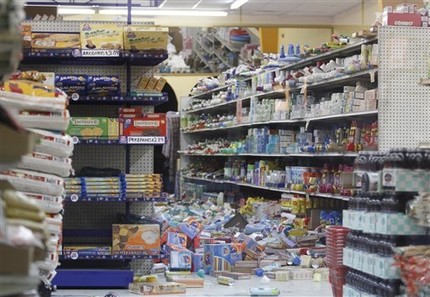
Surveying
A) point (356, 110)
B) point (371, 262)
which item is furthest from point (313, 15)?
point (371, 262)

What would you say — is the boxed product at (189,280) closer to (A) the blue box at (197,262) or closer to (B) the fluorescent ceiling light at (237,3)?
(A) the blue box at (197,262)

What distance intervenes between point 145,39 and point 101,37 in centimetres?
40

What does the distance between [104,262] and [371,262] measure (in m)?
3.91

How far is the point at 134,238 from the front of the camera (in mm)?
7891

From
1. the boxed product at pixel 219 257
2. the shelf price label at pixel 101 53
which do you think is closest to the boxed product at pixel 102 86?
the shelf price label at pixel 101 53

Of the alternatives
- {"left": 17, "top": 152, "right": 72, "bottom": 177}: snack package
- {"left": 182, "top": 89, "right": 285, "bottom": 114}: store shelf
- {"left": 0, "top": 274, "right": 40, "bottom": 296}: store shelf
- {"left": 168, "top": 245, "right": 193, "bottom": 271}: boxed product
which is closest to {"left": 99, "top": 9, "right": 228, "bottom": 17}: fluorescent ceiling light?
{"left": 182, "top": 89, "right": 285, "bottom": 114}: store shelf

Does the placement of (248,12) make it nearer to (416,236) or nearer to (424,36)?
(424,36)

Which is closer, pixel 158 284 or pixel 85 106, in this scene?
pixel 158 284

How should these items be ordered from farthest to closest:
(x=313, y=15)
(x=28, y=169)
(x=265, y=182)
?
1. (x=313, y=15)
2. (x=265, y=182)
3. (x=28, y=169)

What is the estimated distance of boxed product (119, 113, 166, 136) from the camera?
7.89 m

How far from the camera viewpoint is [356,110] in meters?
10.2

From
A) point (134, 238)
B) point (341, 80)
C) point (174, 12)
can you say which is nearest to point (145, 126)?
point (134, 238)

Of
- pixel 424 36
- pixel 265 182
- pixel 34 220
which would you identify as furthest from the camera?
pixel 265 182

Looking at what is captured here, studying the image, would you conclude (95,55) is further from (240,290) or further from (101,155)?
(240,290)
